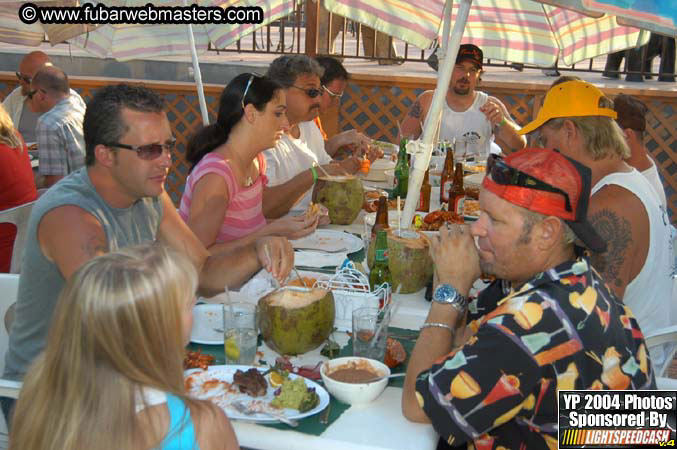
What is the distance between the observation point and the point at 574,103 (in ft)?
10.8

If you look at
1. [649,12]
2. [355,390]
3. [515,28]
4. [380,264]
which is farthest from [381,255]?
[515,28]

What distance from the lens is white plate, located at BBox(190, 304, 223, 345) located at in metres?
2.40

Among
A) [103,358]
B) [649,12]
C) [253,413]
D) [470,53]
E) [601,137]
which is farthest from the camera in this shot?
[470,53]

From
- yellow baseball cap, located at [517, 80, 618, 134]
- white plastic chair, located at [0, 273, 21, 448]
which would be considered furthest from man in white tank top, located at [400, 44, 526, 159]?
white plastic chair, located at [0, 273, 21, 448]

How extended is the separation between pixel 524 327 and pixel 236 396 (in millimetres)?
807

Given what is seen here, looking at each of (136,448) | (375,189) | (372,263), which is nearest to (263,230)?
(372,263)

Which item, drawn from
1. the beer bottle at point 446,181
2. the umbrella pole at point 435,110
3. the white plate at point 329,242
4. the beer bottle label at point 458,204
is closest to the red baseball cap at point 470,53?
the beer bottle at point 446,181

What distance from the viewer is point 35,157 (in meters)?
6.11

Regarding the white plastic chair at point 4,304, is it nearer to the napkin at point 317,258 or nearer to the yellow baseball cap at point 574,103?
the napkin at point 317,258

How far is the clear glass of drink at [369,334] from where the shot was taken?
2.26 metres

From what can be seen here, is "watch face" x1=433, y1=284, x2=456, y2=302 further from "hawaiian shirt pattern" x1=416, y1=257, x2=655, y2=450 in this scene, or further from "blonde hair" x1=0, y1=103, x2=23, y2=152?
"blonde hair" x1=0, y1=103, x2=23, y2=152

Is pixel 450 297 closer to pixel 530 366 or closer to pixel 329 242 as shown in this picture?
pixel 530 366

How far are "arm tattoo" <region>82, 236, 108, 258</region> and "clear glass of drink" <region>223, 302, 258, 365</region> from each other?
48 cm

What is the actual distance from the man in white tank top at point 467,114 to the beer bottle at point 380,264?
3.30 metres
